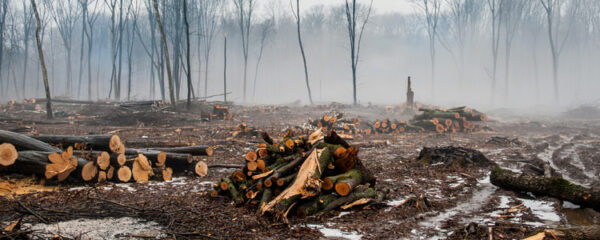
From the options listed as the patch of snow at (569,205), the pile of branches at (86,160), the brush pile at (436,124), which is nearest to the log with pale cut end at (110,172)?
the pile of branches at (86,160)

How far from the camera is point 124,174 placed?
19.7 feet

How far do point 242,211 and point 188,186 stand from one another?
6.29ft

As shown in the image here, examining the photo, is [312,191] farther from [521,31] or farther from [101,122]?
[521,31]

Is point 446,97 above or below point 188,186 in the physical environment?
above

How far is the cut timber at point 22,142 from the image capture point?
5.64 m

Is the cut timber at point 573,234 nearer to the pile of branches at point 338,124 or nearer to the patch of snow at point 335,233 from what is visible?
the patch of snow at point 335,233

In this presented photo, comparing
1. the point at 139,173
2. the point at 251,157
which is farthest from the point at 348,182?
the point at 139,173

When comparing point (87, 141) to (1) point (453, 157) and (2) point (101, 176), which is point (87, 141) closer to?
(2) point (101, 176)

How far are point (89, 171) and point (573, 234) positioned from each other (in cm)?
660

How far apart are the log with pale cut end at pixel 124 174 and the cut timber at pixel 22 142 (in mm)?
1179

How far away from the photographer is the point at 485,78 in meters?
54.4

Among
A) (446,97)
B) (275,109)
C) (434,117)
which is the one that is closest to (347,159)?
(434,117)


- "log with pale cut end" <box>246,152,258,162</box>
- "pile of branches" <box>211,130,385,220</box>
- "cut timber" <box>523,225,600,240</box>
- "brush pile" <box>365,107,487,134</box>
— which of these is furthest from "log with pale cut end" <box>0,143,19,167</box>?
"brush pile" <box>365,107,487,134</box>

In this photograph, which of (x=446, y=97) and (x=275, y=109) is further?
(x=446, y=97)
